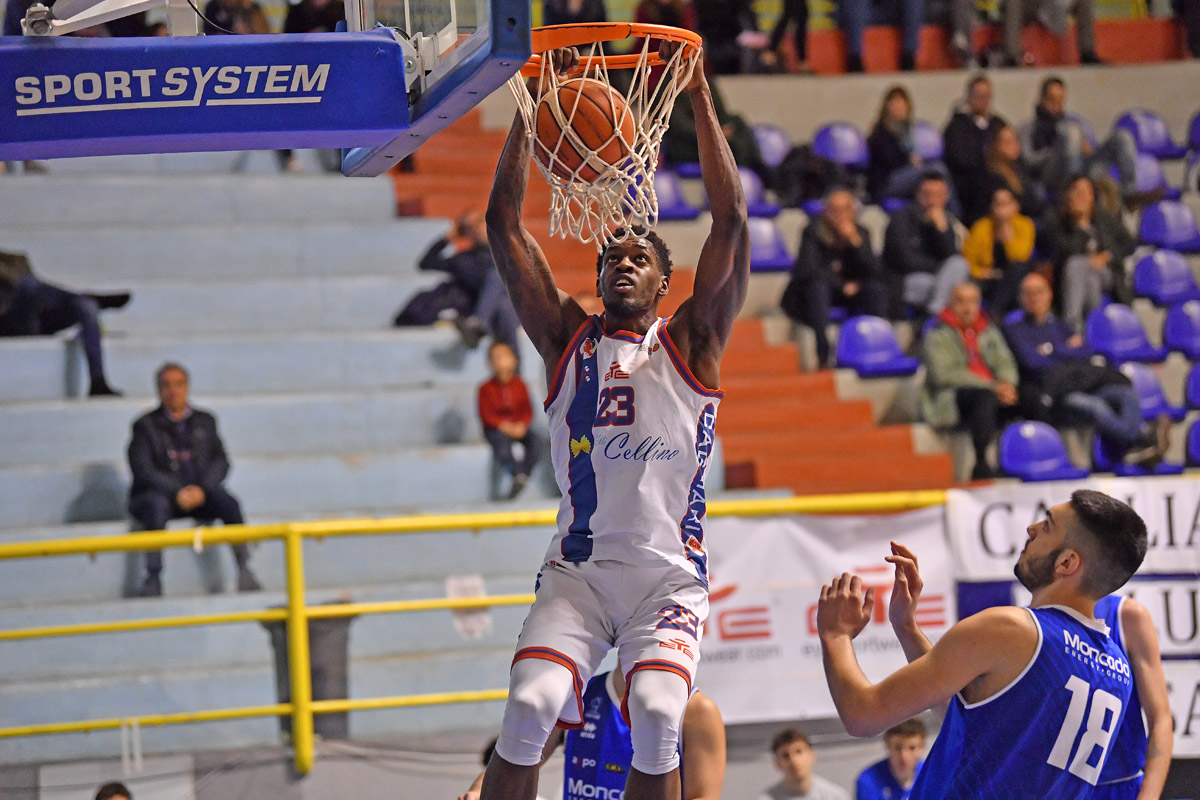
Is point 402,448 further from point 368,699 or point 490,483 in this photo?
point 368,699

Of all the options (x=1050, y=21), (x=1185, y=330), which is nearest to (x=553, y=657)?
(x=1185, y=330)

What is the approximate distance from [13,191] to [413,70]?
7.21m

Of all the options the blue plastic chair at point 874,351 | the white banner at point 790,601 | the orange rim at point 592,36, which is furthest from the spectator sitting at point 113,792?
the blue plastic chair at point 874,351

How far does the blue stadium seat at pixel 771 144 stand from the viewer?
12508mm

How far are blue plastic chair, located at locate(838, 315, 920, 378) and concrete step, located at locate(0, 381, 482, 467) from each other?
2994mm

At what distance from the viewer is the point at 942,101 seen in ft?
45.0

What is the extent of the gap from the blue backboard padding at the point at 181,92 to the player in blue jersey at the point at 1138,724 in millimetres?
Answer: 2931

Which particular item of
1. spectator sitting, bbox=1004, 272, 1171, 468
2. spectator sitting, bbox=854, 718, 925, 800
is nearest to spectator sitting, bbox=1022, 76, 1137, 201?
spectator sitting, bbox=1004, 272, 1171, 468

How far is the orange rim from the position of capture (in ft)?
14.2

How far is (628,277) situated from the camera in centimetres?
449

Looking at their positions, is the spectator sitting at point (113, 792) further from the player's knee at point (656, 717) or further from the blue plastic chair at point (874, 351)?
the blue plastic chair at point (874, 351)

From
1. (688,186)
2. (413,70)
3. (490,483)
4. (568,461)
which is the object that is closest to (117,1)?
(413,70)

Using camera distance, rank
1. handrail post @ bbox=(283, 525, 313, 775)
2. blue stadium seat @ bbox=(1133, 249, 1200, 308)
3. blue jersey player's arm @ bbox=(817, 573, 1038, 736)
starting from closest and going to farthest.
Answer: blue jersey player's arm @ bbox=(817, 573, 1038, 736) < handrail post @ bbox=(283, 525, 313, 775) < blue stadium seat @ bbox=(1133, 249, 1200, 308)

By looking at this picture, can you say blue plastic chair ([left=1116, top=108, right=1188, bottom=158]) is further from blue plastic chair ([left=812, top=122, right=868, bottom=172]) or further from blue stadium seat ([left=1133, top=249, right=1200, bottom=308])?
blue plastic chair ([left=812, top=122, right=868, bottom=172])
